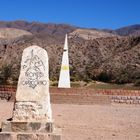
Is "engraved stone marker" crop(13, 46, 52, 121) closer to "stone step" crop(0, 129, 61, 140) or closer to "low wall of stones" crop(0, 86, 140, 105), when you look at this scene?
"stone step" crop(0, 129, 61, 140)

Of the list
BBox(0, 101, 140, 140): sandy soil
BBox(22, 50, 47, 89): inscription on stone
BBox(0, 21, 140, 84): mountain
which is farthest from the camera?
BBox(0, 21, 140, 84): mountain

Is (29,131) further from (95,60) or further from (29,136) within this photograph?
(95,60)

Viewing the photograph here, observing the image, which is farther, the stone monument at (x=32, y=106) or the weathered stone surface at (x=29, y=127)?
the weathered stone surface at (x=29, y=127)

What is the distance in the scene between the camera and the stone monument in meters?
8.90

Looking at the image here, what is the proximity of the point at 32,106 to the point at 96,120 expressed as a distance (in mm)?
4828

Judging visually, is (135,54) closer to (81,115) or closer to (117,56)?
(117,56)

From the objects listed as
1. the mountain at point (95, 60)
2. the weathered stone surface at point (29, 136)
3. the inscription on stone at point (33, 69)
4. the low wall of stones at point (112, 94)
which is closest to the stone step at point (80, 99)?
the low wall of stones at point (112, 94)

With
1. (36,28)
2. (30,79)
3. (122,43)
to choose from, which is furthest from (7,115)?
(36,28)

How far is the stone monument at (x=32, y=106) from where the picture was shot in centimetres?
890

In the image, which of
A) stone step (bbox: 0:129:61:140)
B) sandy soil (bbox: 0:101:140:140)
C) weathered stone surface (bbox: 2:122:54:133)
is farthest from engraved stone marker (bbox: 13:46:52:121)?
sandy soil (bbox: 0:101:140:140)

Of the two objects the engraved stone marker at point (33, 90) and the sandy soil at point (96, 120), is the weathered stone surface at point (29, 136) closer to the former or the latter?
the engraved stone marker at point (33, 90)

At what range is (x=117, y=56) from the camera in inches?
2094

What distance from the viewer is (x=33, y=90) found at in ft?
30.5

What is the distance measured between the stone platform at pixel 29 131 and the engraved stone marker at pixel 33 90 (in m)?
0.18
